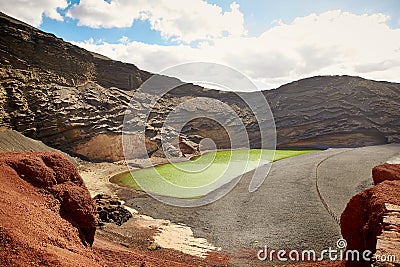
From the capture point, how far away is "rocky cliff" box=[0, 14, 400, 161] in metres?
34.2

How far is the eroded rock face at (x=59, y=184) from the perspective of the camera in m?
7.84

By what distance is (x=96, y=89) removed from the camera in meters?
42.0

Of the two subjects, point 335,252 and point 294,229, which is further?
point 294,229

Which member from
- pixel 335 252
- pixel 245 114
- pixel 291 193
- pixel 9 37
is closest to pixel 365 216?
pixel 335 252

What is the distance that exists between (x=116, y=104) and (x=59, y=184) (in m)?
35.4

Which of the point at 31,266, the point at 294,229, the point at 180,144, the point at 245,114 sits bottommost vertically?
the point at 31,266

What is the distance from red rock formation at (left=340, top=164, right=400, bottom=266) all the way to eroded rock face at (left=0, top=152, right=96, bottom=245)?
720 cm

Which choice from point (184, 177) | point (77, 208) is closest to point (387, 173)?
point (77, 208)

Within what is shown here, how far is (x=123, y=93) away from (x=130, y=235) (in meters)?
33.9

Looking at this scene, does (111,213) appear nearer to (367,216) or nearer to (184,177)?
(367,216)

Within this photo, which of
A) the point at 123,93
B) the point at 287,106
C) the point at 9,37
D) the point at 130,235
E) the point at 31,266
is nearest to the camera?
the point at 31,266

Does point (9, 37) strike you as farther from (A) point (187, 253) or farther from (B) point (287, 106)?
(B) point (287, 106)

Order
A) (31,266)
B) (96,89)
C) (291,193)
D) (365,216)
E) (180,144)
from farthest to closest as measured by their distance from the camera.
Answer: (180,144) → (96,89) → (291,193) → (365,216) → (31,266)
